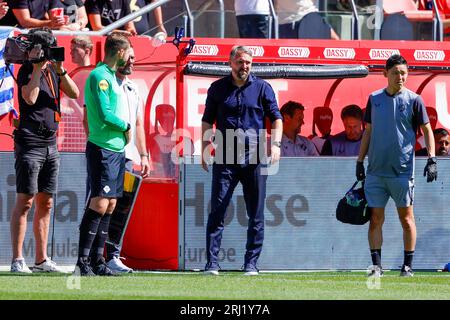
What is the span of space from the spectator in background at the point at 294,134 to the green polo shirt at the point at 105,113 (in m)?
3.88

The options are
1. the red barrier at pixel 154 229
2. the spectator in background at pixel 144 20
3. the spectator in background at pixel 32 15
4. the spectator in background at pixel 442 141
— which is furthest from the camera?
the spectator in background at pixel 144 20

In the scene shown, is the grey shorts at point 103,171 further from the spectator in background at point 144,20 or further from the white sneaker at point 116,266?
the spectator in background at point 144,20

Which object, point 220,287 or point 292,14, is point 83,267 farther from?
point 292,14

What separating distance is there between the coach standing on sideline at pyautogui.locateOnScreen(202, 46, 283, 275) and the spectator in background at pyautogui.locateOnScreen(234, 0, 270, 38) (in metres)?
4.43

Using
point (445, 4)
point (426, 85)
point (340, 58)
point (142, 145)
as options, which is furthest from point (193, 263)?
point (445, 4)

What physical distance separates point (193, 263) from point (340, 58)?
3817mm

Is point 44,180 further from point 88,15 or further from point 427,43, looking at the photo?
point 427,43

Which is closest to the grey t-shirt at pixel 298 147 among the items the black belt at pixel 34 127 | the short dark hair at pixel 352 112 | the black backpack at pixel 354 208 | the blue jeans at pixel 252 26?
the short dark hair at pixel 352 112

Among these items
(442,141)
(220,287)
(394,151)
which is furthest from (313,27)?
(220,287)

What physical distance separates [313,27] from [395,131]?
15.9 feet

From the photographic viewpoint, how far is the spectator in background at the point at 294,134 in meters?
15.2

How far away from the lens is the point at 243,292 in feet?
34.2

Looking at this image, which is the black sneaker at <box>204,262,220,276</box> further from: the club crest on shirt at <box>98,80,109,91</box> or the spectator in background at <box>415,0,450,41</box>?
the spectator in background at <box>415,0,450,41</box>

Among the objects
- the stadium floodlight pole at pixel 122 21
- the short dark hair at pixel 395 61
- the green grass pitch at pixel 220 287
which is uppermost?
the stadium floodlight pole at pixel 122 21
